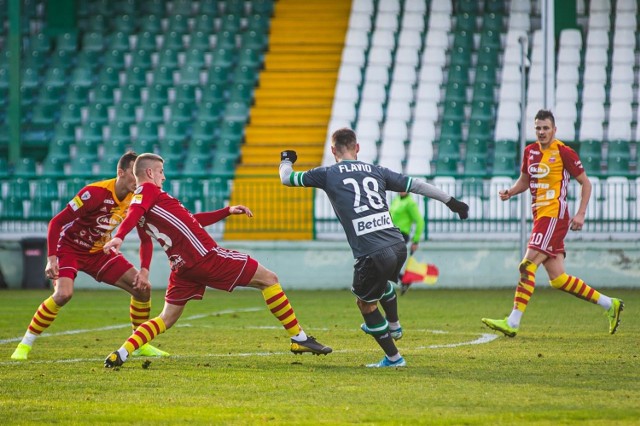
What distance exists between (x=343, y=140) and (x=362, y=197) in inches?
17.2

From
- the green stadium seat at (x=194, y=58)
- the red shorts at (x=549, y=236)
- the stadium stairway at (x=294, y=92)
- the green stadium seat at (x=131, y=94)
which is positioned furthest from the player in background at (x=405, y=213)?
the green stadium seat at (x=194, y=58)

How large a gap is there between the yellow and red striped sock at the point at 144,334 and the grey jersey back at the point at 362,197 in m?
1.51

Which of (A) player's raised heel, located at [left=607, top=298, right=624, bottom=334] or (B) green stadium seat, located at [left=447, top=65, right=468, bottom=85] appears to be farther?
(B) green stadium seat, located at [left=447, top=65, right=468, bottom=85]

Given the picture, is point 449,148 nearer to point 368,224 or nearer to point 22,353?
point 22,353

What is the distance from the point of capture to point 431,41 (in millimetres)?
26906

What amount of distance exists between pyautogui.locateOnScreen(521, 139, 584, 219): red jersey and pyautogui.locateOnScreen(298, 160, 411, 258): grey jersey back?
110 inches

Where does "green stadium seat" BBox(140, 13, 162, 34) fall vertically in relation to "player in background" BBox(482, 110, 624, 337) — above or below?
above

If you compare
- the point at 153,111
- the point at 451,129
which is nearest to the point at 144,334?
the point at 451,129

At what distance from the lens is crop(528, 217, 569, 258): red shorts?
10461 mm

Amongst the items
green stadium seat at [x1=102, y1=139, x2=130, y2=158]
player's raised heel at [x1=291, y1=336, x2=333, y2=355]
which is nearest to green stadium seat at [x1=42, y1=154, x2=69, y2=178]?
green stadium seat at [x1=102, y1=139, x2=130, y2=158]

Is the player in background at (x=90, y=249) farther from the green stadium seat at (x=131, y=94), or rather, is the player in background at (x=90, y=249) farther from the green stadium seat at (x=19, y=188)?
the green stadium seat at (x=131, y=94)

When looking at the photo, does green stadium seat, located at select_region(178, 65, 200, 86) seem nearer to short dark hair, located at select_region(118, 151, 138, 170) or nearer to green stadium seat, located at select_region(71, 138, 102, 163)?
green stadium seat, located at select_region(71, 138, 102, 163)

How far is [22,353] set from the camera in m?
9.09

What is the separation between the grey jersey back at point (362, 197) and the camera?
26.4 feet
